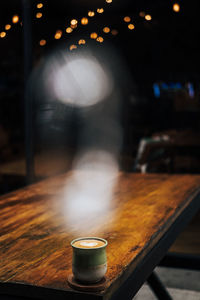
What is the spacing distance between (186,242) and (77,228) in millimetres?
2207

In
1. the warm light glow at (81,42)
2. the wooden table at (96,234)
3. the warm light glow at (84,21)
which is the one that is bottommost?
the wooden table at (96,234)

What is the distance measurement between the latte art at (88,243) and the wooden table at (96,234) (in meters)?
0.08

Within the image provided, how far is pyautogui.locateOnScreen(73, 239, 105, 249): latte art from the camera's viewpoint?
1.03 meters

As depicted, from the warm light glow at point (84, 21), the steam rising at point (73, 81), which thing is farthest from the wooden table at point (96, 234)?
the steam rising at point (73, 81)

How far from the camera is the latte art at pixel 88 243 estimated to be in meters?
1.03

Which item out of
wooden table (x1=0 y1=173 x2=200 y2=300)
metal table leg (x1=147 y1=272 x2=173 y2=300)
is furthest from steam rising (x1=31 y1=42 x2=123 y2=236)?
wooden table (x1=0 y1=173 x2=200 y2=300)

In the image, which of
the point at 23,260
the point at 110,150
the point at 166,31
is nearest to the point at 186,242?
the point at 23,260

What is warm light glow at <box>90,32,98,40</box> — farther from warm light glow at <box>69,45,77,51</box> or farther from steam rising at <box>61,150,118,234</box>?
steam rising at <box>61,150,118,234</box>

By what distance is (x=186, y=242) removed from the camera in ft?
11.4

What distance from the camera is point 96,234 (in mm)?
1402

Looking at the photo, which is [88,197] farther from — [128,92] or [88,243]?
[128,92]

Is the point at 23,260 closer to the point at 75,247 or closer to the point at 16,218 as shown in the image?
the point at 75,247

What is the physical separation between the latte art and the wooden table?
0.27 ft

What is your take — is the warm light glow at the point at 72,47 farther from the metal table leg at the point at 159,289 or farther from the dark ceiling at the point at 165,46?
the dark ceiling at the point at 165,46
